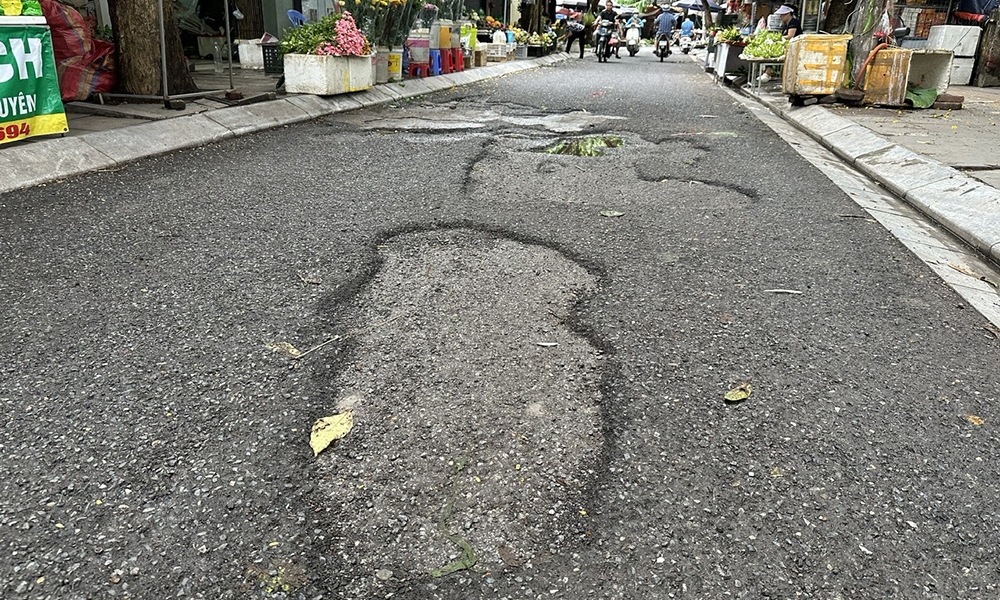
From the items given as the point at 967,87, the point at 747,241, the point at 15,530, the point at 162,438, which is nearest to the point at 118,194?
the point at 162,438

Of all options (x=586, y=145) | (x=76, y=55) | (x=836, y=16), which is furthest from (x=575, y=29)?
(x=76, y=55)

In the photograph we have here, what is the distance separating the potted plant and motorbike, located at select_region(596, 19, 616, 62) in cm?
1660

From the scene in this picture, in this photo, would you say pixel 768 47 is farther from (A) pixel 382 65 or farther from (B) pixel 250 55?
(B) pixel 250 55

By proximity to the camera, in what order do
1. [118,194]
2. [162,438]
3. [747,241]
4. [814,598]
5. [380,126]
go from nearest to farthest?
[814,598] → [162,438] → [747,241] → [118,194] → [380,126]

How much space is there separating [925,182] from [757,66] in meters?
8.44

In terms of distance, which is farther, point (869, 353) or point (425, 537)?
point (869, 353)

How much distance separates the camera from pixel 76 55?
711 centimetres

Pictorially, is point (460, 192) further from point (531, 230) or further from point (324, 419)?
point (324, 419)

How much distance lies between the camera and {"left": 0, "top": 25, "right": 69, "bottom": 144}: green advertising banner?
16.0ft

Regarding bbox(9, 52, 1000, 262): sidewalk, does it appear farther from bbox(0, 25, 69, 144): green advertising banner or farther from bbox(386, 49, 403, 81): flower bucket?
bbox(386, 49, 403, 81): flower bucket

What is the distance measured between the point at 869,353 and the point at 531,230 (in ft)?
6.15

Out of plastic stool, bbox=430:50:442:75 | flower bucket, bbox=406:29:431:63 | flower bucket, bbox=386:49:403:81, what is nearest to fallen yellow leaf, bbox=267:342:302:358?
flower bucket, bbox=386:49:403:81

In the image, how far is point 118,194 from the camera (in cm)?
445

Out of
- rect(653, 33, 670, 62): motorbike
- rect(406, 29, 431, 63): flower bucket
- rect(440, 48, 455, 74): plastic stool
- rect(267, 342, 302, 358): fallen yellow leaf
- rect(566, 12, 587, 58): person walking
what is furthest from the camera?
rect(566, 12, 587, 58): person walking
